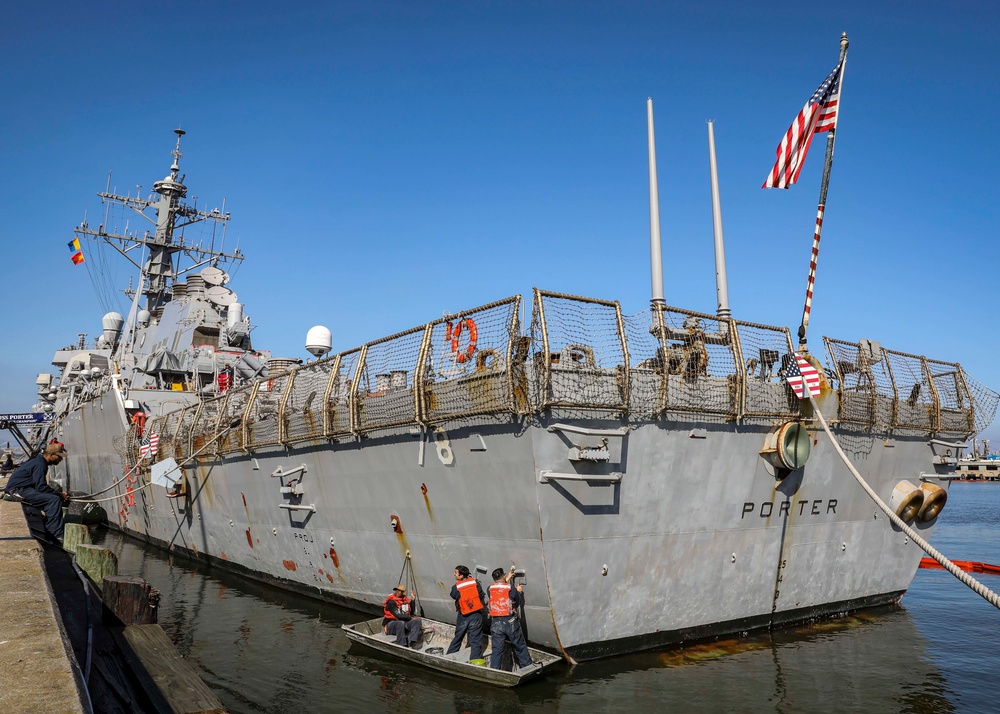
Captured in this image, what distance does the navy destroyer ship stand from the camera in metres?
9.04

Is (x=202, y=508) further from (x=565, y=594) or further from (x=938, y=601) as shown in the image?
(x=938, y=601)

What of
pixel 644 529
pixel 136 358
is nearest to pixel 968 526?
pixel 644 529

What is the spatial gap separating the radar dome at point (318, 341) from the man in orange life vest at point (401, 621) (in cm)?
764

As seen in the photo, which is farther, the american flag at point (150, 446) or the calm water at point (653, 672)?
the american flag at point (150, 446)

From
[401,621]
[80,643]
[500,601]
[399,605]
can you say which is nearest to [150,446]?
[399,605]

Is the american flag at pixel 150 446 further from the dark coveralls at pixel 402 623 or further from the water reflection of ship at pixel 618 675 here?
the dark coveralls at pixel 402 623

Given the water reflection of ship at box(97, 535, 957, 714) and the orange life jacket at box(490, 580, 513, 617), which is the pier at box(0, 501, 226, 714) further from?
the orange life jacket at box(490, 580, 513, 617)

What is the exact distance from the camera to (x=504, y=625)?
8875 millimetres

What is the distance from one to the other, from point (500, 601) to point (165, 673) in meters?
4.13

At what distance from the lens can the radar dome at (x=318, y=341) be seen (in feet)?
54.2

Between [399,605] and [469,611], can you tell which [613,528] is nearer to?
[469,611]

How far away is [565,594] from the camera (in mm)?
9086

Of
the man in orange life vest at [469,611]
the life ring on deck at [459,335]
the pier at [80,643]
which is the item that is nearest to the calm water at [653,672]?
the man in orange life vest at [469,611]

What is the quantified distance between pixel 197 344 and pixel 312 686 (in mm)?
19466
